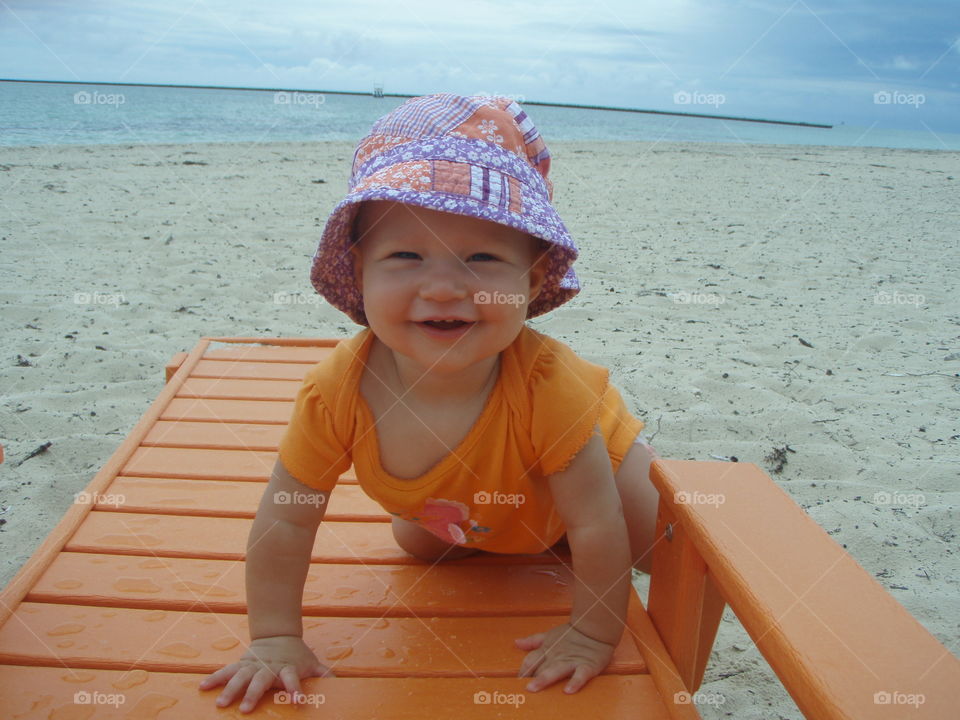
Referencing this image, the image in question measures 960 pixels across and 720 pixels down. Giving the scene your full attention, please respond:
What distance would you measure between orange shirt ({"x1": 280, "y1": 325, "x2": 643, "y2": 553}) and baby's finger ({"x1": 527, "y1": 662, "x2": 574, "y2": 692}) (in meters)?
0.34

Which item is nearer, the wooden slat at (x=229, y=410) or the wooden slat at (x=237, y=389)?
the wooden slat at (x=229, y=410)

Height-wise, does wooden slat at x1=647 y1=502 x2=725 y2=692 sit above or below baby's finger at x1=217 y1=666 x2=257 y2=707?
above

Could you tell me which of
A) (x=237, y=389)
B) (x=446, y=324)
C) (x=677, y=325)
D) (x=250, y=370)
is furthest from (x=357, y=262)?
(x=677, y=325)

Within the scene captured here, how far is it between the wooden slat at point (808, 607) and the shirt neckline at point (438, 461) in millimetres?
426

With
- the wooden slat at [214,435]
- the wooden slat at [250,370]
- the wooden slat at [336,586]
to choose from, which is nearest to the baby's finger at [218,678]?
the wooden slat at [336,586]

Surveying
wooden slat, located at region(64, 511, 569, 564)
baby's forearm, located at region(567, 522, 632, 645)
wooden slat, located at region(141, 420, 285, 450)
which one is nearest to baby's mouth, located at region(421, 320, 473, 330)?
baby's forearm, located at region(567, 522, 632, 645)

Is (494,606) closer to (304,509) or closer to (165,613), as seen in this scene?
(304,509)

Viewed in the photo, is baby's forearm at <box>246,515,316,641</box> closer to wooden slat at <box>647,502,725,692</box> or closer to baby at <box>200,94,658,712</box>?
baby at <box>200,94,658,712</box>

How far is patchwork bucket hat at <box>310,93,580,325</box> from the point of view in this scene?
54.3 inches

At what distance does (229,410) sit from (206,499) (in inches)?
27.3

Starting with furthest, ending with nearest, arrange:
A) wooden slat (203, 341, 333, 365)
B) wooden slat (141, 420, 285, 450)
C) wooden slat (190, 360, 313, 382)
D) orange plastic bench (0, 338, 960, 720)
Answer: wooden slat (203, 341, 333, 365), wooden slat (190, 360, 313, 382), wooden slat (141, 420, 285, 450), orange plastic bench (0, 338, 960, 720)

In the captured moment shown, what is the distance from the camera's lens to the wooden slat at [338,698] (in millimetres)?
1486

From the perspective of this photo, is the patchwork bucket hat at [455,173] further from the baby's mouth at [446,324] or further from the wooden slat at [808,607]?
the wooden slat at [808,607]

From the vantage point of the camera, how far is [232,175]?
1059 centimetres
